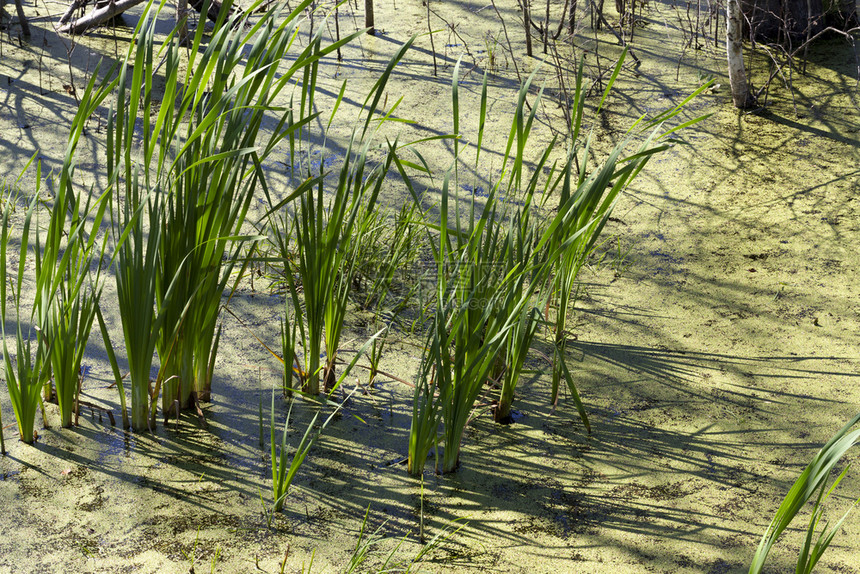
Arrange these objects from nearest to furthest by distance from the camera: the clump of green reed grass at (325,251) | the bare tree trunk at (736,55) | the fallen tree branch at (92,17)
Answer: the clump of green reed grass at (325,251) → the bare tree trunk at (736,55) → the fallen tree branch at (92,17)

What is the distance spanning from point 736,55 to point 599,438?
1999mm

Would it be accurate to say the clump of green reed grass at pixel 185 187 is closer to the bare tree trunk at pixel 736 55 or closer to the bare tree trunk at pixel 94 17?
the bare tree trunk at pixel 736 55

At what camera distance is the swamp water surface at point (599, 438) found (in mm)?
1488

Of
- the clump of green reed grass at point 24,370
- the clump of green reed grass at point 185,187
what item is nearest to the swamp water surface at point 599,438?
the clump of green reed grass at point 24,370

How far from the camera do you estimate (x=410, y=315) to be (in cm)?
221

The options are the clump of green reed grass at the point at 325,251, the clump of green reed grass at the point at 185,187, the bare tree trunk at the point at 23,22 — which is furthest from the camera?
the bare tree trunk at the point at 23,22

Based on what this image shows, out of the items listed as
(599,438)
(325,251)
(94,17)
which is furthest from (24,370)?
(94,17)

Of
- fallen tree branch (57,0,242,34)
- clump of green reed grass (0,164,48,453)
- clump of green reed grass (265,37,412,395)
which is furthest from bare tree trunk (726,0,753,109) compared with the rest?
clump of green reed grass (0,164,48,453)

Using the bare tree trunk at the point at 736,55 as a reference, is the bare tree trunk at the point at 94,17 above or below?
below

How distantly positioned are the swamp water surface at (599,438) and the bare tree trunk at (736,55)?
0.42 meters

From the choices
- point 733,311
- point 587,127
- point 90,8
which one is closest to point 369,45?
point 587,127

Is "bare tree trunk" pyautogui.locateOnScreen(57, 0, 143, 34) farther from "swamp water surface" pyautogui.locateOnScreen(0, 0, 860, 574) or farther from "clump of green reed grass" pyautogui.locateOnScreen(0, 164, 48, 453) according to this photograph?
"clump of green reed grass" pyautogui.locateOnScreen(0, 164, 48, 453)

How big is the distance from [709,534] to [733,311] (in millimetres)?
851

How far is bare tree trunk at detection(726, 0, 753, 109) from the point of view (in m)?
3.08
